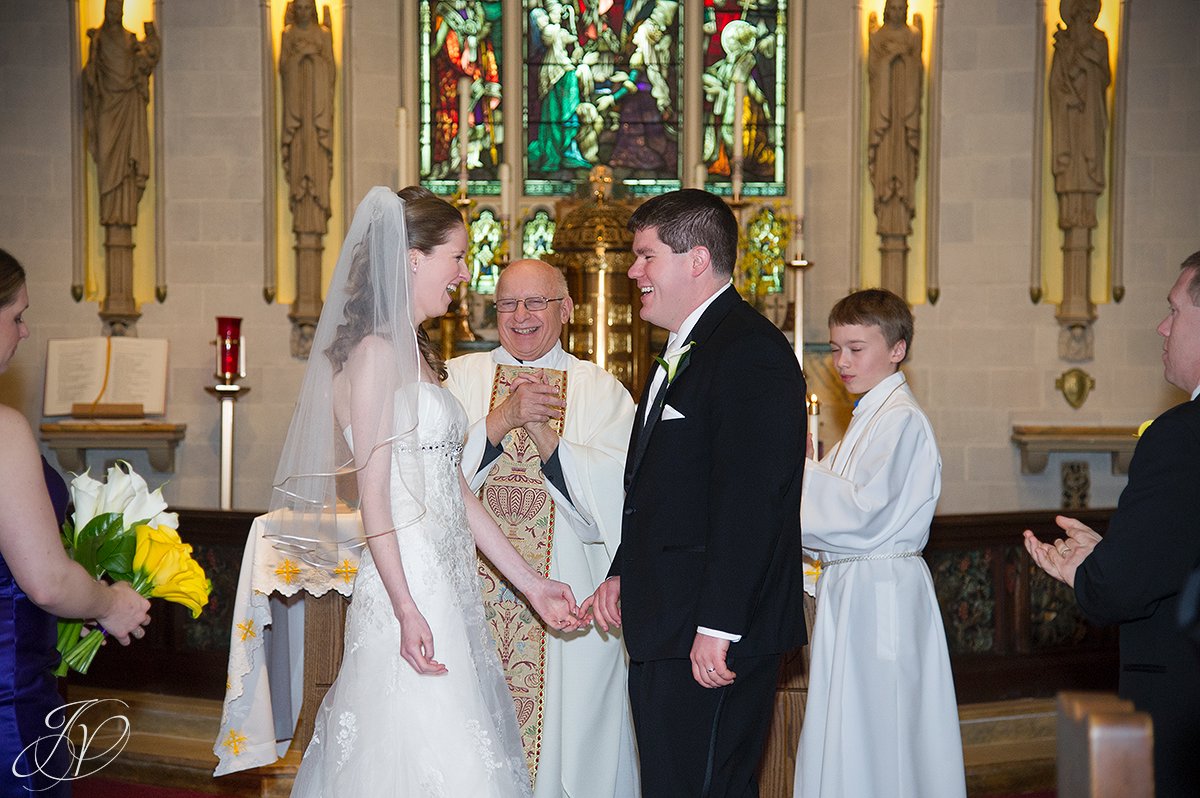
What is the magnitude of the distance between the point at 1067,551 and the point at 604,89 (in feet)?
22.9

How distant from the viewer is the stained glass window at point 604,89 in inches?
370

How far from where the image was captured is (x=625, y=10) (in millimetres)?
9406

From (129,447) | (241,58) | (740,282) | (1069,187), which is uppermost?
(241,58)

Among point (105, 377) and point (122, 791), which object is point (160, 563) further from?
point (105, 377)

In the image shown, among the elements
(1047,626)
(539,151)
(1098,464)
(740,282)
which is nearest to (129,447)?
(539,151)

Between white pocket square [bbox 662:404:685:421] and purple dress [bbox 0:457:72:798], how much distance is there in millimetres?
1384

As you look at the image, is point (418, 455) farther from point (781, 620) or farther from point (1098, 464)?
point (1098, 464)

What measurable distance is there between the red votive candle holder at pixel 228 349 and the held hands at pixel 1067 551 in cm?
523

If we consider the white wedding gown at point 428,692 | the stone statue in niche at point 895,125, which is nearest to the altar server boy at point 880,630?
the white wedding gown at point 428,692

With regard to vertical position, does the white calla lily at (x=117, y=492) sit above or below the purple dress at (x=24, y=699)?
above

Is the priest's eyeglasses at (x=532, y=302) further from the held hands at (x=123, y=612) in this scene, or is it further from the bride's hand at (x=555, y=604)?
the held hands at (x=123, y=612)

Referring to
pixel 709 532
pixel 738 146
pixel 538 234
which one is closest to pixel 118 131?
pixel 538 234

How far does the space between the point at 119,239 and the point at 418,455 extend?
646 cm

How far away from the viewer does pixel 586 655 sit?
4316 millimetres
